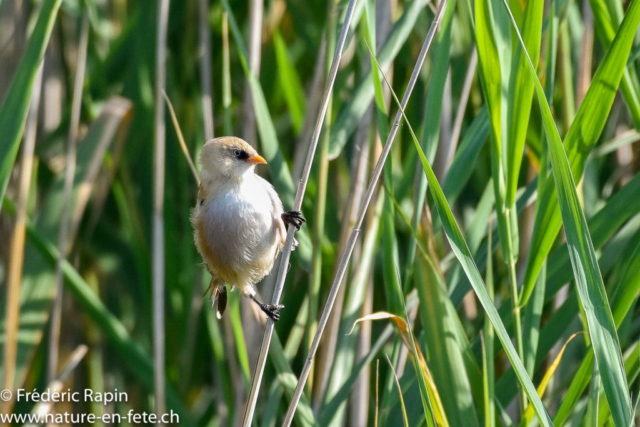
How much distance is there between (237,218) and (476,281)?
0.77m

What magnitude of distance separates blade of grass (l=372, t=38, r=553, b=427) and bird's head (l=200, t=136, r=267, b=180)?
0.60 metres

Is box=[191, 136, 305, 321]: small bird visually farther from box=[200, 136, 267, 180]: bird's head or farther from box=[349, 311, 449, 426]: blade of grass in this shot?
box=[349, 311, 449, 426]: blade of grass

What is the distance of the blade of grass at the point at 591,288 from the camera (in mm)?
1189

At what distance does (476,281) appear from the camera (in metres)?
1.23

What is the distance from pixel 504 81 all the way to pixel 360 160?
564mm

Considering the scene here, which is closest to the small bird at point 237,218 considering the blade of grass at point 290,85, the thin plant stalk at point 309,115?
the thin plant stalk at point 309,115

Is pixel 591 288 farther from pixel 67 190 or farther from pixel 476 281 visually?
pixel 67 190

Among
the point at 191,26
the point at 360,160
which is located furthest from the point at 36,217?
the point at 360,160

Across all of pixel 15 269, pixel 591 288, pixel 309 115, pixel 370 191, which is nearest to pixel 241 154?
pixel 309 115

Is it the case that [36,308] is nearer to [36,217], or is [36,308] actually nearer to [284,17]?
[36,217]

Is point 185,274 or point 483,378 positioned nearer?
point 483,378

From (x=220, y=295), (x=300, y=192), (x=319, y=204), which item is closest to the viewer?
(x=300, y=192)

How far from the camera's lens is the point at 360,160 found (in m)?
1.90

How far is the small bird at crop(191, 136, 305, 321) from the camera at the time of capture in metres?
1.76
